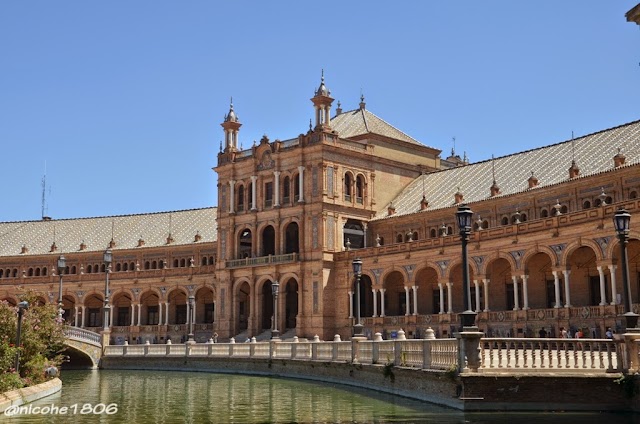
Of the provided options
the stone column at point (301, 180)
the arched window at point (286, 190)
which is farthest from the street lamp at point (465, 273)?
the arched window at point (286, 190)

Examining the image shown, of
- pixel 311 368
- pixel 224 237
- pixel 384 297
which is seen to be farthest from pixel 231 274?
→ pixel 311 368

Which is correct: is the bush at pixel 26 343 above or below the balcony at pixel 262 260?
below

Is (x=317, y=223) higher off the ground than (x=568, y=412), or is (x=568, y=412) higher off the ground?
(x=317, y=223)

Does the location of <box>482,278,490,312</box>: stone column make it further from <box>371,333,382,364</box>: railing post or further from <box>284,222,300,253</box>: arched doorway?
<box>284,222,300,253</box>: arched doorway

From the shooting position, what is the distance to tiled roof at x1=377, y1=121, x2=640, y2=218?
53.1 meters

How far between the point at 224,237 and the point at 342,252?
12.5 meters

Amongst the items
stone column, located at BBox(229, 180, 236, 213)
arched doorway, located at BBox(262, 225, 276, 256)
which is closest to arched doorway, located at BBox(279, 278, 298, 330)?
arched doorway, located at BBox(262, 225, 276, 256)

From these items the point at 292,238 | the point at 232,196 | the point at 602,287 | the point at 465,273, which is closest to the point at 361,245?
the point at 292,238

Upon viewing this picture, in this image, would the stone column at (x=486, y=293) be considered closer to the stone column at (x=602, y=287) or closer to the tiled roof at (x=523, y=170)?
the tiled roof at (x=523, y=170)

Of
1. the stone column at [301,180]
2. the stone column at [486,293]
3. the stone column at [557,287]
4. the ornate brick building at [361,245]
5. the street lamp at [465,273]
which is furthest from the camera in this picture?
the stone column at [301,180]

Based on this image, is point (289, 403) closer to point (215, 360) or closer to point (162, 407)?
point (162, 407)

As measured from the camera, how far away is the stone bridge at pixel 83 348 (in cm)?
5756

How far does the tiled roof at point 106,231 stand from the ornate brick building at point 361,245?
0.78 ft

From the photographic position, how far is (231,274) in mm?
72062
